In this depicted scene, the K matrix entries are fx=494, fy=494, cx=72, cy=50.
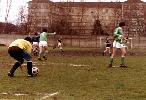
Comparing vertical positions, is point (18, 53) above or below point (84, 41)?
above

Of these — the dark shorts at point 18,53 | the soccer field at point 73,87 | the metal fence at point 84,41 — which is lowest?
the metal fence at point 84,41

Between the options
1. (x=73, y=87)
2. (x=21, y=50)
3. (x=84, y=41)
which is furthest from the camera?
(x=84, y=41)

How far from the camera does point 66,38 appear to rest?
73688 mm

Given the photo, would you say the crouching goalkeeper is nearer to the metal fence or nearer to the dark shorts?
the dark shorts

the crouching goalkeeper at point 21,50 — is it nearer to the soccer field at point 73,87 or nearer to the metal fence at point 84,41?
the soccer field at point 73,87

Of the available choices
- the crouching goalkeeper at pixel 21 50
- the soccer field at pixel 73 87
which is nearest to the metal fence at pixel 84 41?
the soccer field at pixel 73 87

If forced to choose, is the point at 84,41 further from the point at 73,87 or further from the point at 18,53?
the point at 73,87

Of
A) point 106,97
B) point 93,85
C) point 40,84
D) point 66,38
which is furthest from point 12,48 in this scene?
point 66,38

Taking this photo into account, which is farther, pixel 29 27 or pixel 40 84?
pixel 29 27

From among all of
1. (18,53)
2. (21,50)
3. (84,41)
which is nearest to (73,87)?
(21,50)

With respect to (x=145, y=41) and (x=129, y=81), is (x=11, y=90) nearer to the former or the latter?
(x=129, y=81)

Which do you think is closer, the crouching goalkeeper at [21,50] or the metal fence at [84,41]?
the crouching goalkeeper at [21,50]

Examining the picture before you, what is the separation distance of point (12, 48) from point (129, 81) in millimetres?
4531

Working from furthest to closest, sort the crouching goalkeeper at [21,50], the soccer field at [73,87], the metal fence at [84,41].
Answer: the metal fence at [84,41], the crouching goalkeeper at [21,50], the soccer field at [73,87]
